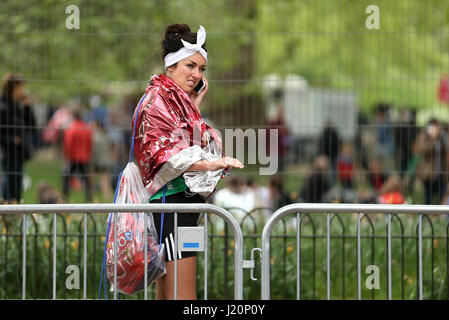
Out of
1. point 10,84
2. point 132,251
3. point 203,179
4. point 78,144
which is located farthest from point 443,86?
point 132,251

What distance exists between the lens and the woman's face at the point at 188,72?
5.29 m

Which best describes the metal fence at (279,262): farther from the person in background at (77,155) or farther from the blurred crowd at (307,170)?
the person in background at (77,155)

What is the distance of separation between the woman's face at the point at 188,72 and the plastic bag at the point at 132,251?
2.32 feet

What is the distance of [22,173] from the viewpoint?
944cm

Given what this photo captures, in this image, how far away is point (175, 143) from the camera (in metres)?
5.11

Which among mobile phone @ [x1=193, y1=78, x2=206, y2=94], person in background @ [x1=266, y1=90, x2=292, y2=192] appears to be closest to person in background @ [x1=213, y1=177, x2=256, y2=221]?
person in background @ [x1=266, y1=90, x2=292, y2=192]

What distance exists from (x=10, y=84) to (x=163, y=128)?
5.20m

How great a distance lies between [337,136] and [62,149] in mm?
3205

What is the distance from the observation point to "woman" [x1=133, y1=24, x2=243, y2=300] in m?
5.06

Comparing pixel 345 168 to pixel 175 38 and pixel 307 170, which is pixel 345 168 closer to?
pixel 307 170

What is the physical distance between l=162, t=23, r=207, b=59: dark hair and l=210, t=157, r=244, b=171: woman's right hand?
2.50ft

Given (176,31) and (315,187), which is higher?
(176,31)

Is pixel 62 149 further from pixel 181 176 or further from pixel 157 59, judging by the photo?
pixel 181 176

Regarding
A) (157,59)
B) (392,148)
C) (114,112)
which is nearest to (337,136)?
(392,148)
